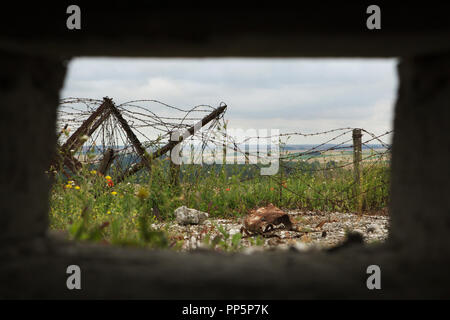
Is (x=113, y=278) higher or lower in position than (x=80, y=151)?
lower

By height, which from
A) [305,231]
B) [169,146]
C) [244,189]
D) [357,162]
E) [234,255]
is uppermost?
[169,146]

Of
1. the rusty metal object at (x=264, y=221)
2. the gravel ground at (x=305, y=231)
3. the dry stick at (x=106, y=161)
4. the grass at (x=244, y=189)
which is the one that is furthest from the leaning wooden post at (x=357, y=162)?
the dry stick at (x=106, y=161)

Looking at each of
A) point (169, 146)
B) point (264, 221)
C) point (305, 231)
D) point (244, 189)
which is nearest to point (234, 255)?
point (264, 221)

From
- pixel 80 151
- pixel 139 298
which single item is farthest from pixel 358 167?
pixel 139 298

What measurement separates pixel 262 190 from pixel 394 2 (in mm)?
4492

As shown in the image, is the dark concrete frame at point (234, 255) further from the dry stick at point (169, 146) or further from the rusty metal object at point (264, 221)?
the dry stick at point (169, 146)

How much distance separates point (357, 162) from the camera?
543 centimetres

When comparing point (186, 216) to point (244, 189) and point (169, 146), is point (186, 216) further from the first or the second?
point (244, 189)

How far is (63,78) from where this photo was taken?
1352 mm

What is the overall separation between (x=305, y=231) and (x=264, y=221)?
469 millimetres

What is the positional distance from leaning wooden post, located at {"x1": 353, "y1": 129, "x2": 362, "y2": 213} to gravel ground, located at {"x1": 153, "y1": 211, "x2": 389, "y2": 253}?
0.34 meters

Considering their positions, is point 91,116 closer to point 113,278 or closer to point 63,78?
point 63,78

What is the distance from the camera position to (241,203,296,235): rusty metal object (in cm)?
354
